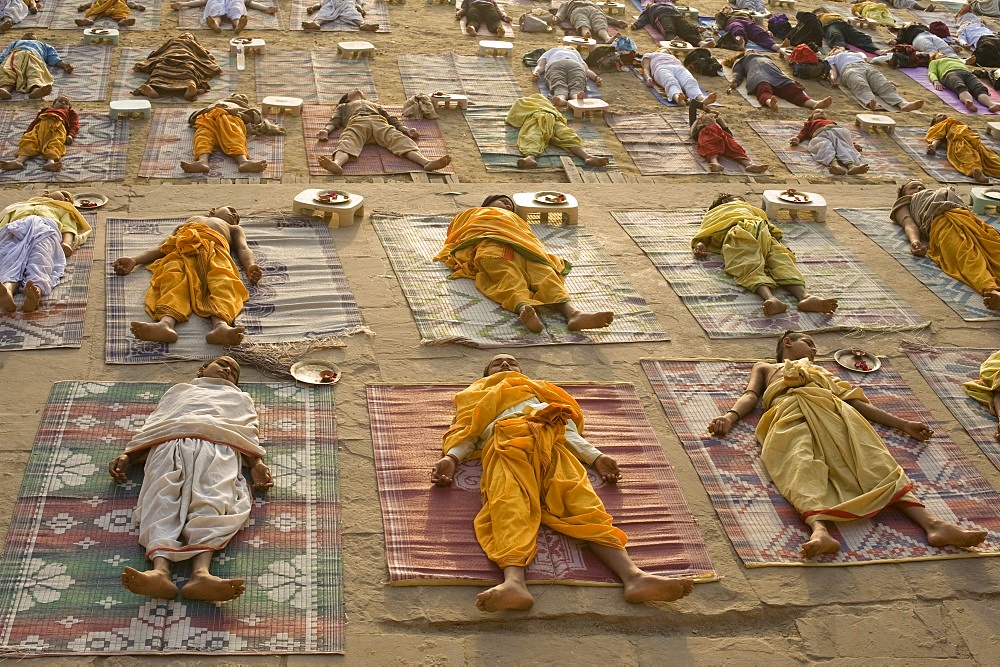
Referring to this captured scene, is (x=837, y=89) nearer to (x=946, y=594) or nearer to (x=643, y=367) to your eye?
(x=643, y=367)

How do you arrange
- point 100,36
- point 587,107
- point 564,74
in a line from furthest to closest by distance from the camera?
1. point 100,36
2. point 564,74
3. point 587,107

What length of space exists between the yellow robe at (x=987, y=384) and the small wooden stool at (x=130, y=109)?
784 centimetres

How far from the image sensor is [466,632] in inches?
189

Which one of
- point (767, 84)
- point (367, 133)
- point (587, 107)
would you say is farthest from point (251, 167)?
point (767, 84)

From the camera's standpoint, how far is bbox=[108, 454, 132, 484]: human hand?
5.33 m

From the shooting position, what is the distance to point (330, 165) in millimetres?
9742

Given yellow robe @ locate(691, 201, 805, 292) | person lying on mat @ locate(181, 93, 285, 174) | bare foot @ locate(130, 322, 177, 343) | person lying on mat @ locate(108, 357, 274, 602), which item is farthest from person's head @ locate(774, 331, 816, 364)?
person lying on mat @ locate(181, 93, 285, 174)

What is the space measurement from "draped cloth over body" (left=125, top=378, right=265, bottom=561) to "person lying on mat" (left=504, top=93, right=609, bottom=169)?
5417 mm

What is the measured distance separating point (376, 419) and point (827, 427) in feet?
8.47

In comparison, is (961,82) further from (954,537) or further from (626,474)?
(626,474)

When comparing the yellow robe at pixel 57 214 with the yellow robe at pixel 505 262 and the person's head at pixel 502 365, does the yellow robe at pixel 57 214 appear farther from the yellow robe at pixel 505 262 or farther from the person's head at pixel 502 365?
the person's head at pixel 502 365

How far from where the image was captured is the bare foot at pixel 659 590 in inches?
194

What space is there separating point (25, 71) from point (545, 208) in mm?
5983

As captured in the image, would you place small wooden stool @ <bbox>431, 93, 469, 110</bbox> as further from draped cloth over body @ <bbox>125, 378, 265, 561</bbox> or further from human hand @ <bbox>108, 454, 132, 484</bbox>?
human hand @ <bbox>108, 454, 132, 484</bbox>
